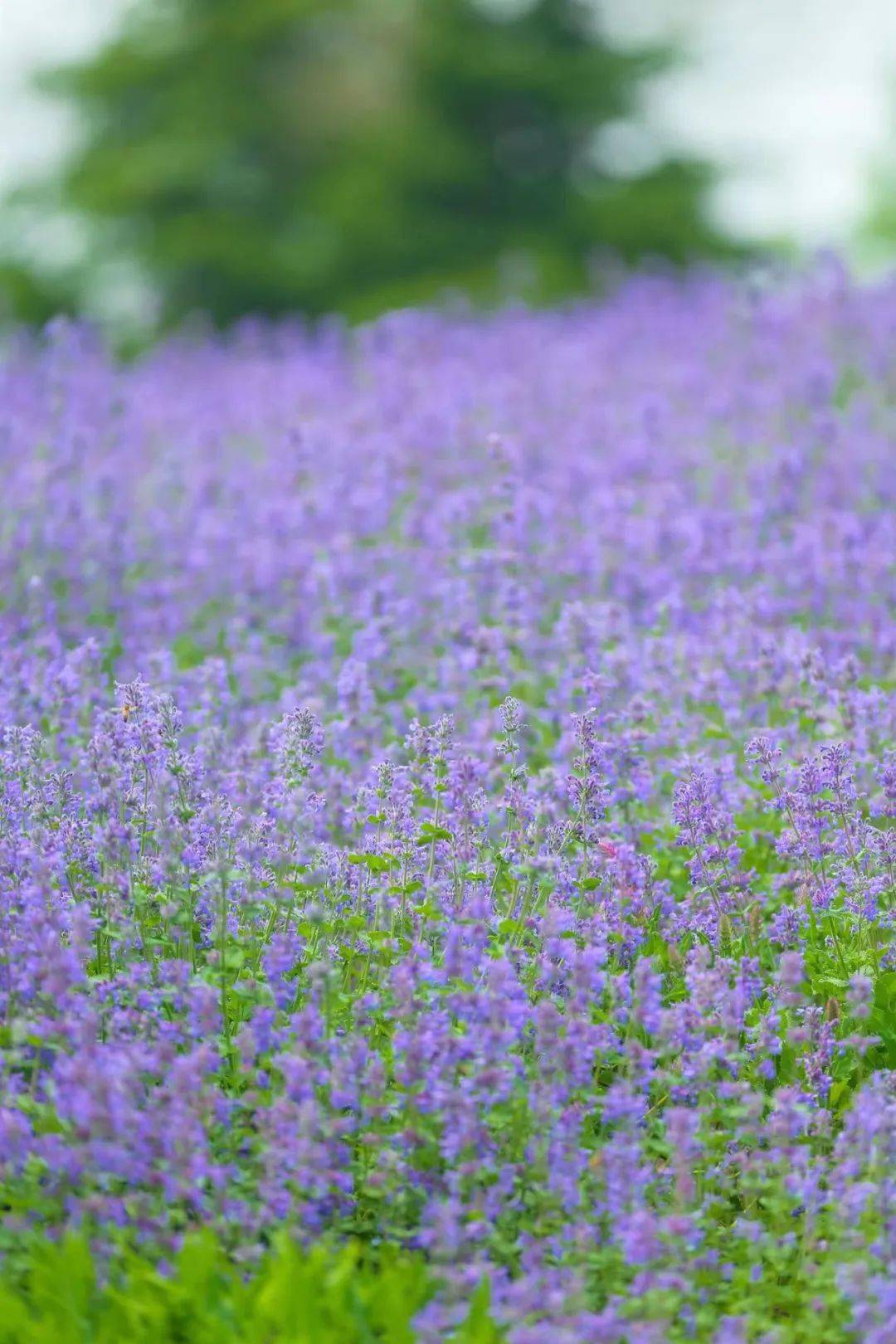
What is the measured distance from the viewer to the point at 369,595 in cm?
546

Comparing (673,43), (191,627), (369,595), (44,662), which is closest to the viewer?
(44,662)

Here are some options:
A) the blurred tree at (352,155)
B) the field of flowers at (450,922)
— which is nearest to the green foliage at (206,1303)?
the field of flowers at (450,922)

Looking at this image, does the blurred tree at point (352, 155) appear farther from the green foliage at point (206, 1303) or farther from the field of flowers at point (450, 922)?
the green foliage at point (206, 1303)

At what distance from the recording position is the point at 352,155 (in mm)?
14227

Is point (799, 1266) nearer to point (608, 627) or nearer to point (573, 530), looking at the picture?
point (608, 627)

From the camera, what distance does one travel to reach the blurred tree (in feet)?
45.2

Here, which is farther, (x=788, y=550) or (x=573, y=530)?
(x=573, y=530)

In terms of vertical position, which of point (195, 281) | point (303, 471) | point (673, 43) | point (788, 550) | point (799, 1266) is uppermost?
point (673, 43)

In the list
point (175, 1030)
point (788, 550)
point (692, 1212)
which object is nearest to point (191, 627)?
point (788, 550)

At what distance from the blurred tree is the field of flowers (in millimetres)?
7747

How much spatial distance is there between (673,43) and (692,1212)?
41.3 feet

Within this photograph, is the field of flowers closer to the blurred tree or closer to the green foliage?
the green foliage

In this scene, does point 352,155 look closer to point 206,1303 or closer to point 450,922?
point 450,922

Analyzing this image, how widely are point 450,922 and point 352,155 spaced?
11.5m
